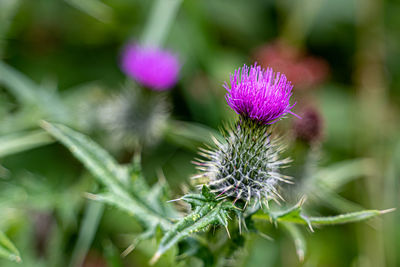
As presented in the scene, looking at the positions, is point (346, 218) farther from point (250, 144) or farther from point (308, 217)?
point (250, 144)

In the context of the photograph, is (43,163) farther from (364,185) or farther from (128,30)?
(364,185)

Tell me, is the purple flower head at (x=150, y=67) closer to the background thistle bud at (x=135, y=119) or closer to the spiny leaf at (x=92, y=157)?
the background thistle bud at (x=135, y=119)

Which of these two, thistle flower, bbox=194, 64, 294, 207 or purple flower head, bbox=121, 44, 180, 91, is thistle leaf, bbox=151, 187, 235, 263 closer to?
thistle flower, bbox=194, 64, 294, 207

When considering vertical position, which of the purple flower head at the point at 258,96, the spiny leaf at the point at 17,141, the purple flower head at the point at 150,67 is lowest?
the spiny leaf at the point at 17,141

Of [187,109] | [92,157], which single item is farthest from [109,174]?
[187,109]

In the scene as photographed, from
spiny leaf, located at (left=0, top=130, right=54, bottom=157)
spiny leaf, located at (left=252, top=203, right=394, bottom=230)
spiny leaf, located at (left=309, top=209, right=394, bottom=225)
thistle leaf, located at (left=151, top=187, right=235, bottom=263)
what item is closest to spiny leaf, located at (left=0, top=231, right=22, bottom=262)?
thistle leaf, located at (left=151, top=187, right=235, bottom=263)

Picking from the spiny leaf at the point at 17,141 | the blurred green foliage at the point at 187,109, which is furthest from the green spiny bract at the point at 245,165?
the spiny leaf at the point at 17,141
